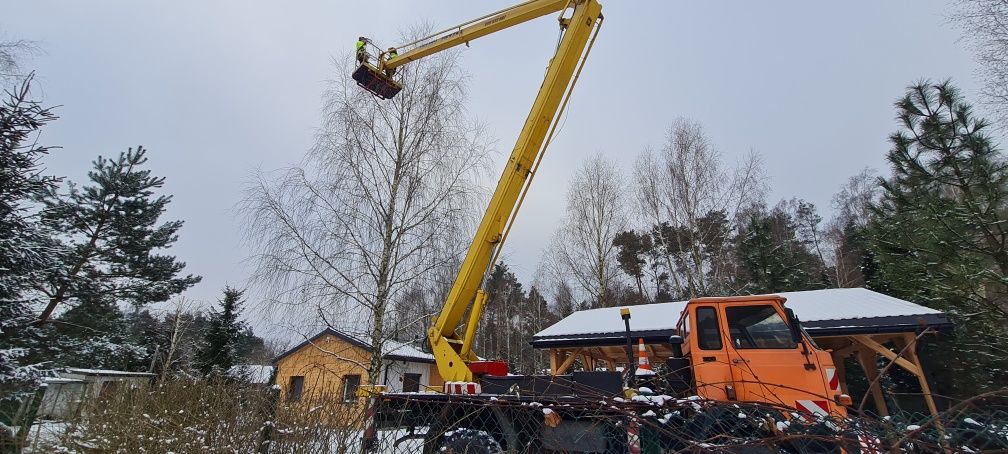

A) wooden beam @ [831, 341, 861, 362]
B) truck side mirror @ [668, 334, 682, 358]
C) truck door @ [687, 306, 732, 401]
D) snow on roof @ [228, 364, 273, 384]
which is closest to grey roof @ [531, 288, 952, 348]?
wooden beam @ [831, 341, 861, 362]

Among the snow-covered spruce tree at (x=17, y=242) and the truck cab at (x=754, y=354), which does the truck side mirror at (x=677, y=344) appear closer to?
the truck cab at (x=754, y=354)

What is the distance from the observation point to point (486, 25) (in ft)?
28.6

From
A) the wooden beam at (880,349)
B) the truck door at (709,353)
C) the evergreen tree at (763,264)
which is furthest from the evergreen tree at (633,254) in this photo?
the truck door at (709,353)

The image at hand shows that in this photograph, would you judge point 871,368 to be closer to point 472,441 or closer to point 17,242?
point 472,441

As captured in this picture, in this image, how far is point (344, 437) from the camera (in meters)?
3.26

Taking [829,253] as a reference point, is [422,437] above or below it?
below

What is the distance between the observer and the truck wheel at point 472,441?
170 inches

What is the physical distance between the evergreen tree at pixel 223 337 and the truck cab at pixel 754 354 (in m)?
18.0

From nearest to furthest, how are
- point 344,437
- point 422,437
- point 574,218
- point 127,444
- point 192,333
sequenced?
1. point 344,437
2. point 127,444
3. point 422,437
4. point 574,218
5. point 192,333

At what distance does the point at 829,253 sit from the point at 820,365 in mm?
32705

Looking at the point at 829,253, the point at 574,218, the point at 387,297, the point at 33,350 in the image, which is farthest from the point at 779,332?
the point at 829,253

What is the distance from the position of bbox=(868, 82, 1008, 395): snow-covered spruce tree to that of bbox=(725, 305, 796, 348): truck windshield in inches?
232

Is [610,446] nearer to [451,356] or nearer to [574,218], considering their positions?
[451,356]

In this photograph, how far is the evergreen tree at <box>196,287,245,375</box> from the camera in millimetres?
16922
